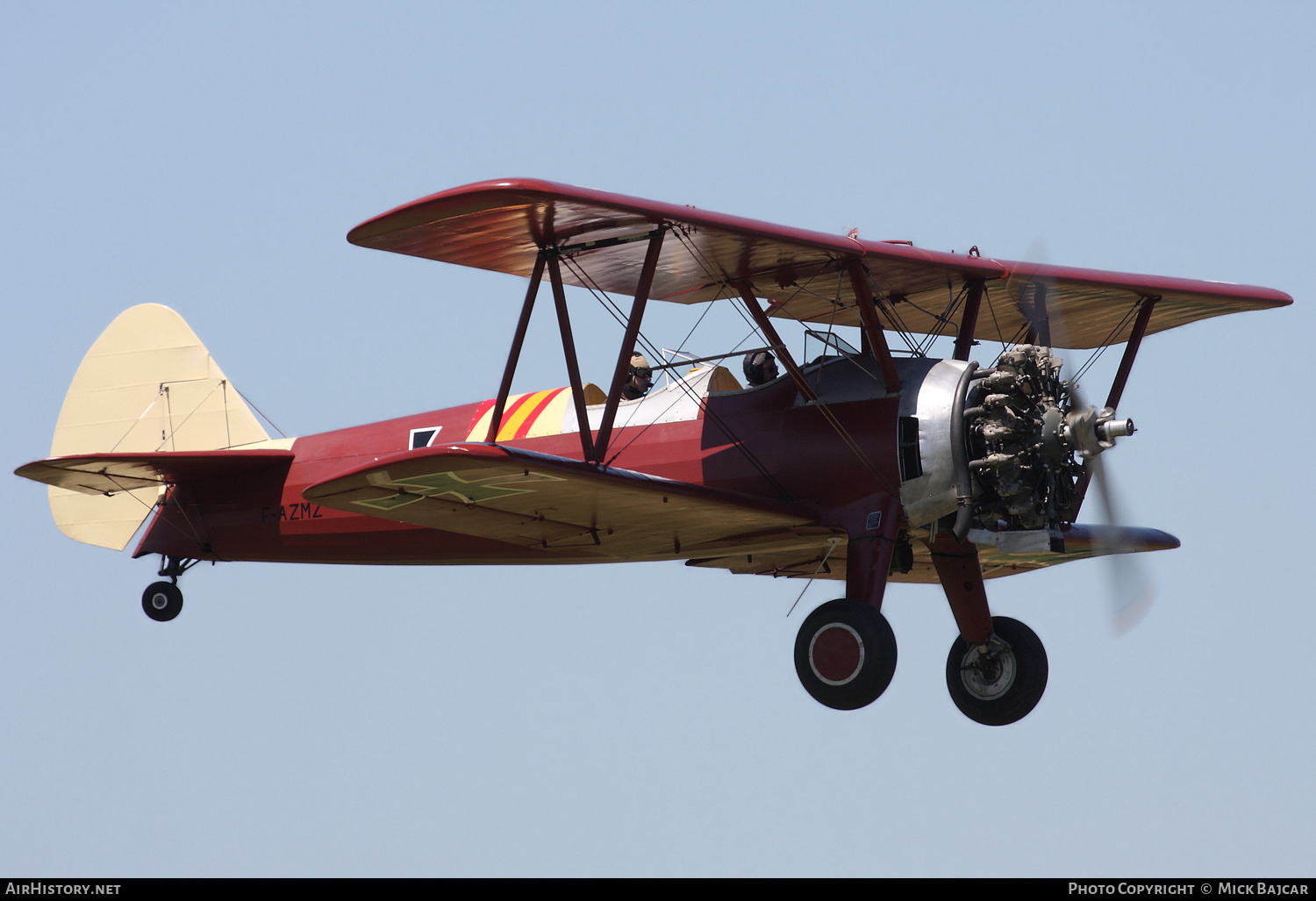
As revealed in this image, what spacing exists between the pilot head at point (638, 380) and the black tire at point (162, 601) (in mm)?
5131

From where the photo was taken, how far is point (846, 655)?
1183 centimetres

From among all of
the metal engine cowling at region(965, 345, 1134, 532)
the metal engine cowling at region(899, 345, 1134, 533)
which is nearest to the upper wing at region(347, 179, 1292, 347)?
the metal engine cowling at region(899, 345, 1134, 533)

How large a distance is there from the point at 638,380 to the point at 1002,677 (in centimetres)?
370

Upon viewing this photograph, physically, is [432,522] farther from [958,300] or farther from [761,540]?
[958,300]

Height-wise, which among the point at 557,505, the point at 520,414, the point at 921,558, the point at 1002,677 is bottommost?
the point at 1002,677

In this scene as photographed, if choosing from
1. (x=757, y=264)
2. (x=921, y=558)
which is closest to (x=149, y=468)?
(x=757, y=264)

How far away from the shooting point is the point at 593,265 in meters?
13.0

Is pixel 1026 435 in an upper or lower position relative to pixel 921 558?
upper

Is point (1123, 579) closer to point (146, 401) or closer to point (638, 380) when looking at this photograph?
Result: point (638, 380)

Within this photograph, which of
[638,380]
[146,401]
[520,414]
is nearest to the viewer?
[638,380]

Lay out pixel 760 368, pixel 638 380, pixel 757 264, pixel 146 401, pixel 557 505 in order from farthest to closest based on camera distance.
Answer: pixel 146 401, pixel 638 380, pixel 760 368, pixel 757 264, pixel 557 505

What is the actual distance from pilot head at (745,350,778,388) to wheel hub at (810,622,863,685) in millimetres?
2180

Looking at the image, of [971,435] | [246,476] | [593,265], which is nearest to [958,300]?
[971,435]

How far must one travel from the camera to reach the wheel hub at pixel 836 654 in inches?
464
